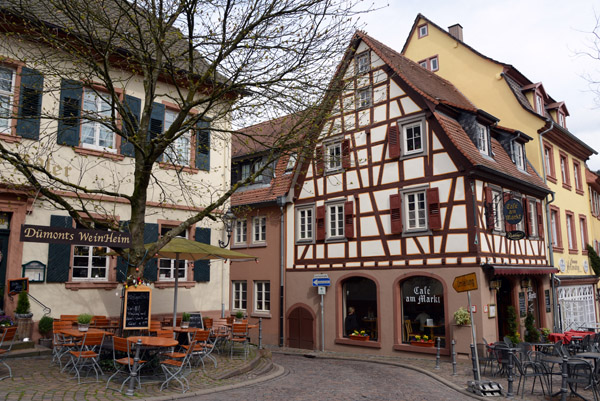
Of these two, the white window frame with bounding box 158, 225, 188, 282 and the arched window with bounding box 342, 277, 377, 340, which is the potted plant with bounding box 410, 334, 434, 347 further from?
the white window frame with bounding box 158, 225, 188, 282

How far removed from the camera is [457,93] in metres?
20.5

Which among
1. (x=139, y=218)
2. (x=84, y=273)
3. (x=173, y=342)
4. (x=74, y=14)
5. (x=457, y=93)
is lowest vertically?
(x=173, y=342)

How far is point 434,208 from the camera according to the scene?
49.8 ft

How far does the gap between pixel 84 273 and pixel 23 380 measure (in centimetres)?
458

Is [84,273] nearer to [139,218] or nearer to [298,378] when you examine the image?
[139,218]

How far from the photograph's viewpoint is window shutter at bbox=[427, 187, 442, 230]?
49.2 ft

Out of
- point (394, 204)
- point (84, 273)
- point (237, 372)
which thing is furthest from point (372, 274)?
point (84, 273)

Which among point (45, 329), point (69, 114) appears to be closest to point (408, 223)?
point (69, 114)

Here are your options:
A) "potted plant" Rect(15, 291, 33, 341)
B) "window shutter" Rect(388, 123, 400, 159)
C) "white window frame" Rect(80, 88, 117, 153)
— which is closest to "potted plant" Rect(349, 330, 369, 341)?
"window shutter" Rect(388, 123, 400, 159)

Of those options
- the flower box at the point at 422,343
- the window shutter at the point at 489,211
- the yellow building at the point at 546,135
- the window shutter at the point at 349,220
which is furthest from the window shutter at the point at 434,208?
the yellow building at the point at 546,135

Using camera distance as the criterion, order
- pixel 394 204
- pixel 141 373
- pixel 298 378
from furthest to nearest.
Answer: pixel 394 204, pixel 298 378, pixel 141 373

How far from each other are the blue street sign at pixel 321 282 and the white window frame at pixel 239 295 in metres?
4.20

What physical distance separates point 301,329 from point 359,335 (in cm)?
265

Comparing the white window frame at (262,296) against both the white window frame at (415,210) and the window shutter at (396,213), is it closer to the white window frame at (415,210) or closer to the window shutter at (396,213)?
the window shutter at (396,213)
